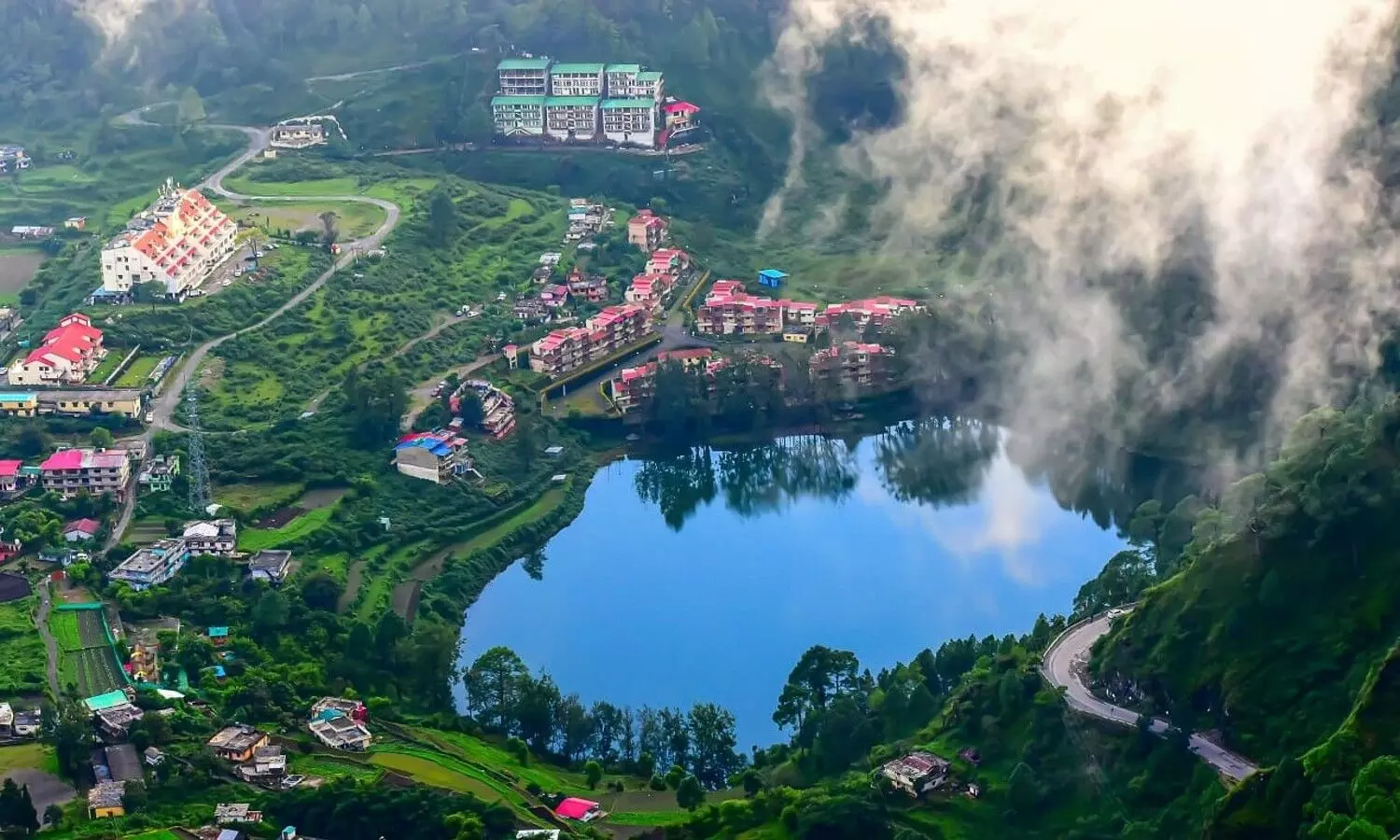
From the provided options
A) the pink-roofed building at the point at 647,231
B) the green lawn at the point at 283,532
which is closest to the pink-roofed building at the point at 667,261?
the pink-roofed building at the point at 647,231

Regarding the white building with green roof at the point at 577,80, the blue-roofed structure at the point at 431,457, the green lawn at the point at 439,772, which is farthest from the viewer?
the white building with green roof at the point at 577,80

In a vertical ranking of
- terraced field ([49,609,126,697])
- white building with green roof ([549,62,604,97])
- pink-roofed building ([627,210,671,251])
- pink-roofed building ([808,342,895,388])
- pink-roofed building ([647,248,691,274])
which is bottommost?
terraced field ([49,609,126,697])

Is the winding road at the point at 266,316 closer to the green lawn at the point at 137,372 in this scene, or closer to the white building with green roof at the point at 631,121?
the green lawn at the point at 137,372

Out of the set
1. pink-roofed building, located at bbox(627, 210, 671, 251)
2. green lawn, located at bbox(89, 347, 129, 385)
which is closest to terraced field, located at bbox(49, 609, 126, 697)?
green lawn, located at bbox(89, 347, 129, 385)

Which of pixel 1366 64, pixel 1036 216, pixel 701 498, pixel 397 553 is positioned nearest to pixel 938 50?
pixel 1036 216

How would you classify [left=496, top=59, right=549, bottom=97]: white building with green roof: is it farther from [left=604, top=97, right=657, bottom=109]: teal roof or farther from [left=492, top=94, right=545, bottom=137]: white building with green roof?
[left=604, top=97, right=657, bottom=109]: teal roof
